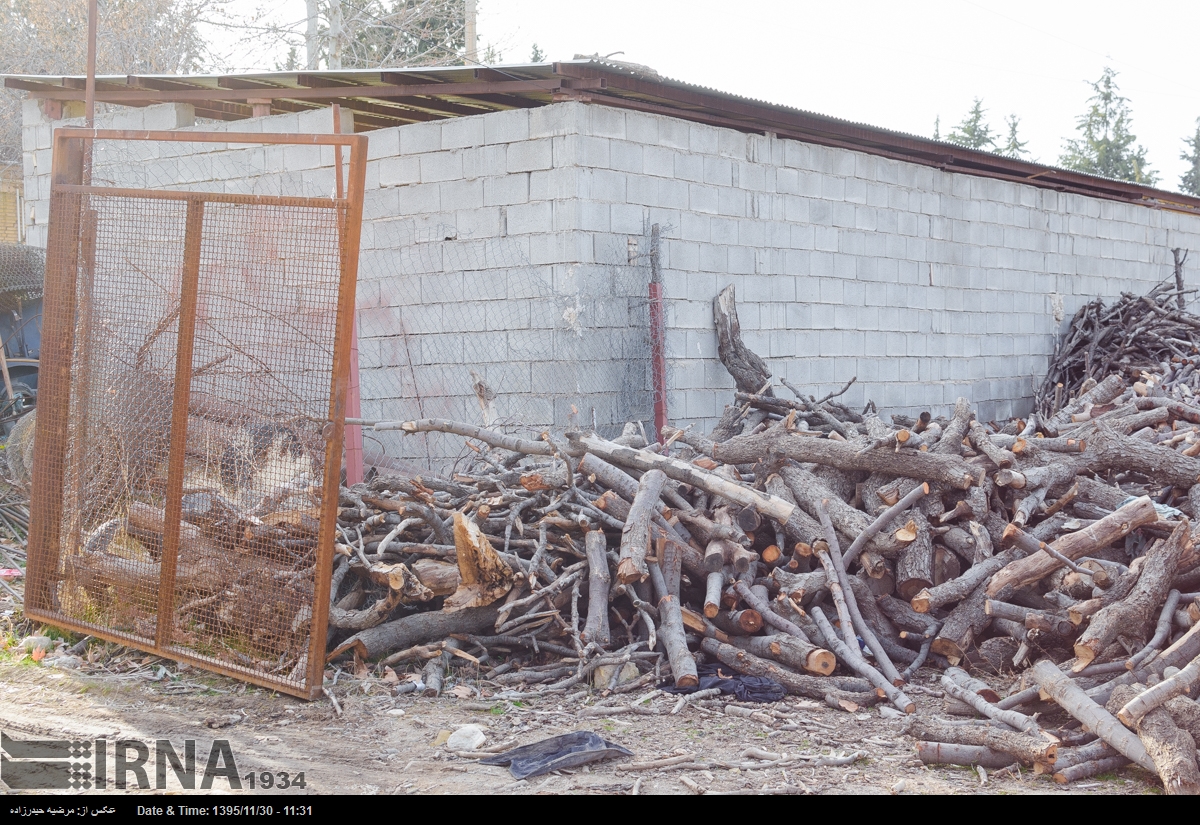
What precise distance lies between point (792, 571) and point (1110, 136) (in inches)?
2265

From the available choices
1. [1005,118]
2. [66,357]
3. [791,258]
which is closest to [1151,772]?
[66,357]

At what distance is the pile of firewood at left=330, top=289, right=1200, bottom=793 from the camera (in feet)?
18.2

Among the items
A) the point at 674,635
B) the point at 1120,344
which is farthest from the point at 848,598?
the point at 1120,344

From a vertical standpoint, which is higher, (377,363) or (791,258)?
(791,258)

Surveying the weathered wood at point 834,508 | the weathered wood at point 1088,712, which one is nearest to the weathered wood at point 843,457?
the weathered wood at point 834,508

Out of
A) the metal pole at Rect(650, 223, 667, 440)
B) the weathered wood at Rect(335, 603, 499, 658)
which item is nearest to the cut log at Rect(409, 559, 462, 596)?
the weathered wood at Rect(335, 603, 499, 658)

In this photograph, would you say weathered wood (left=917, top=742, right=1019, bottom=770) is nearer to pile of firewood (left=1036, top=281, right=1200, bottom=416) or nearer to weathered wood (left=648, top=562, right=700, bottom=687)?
weathered wood (left=648, top=562, right=700, bottom=687)

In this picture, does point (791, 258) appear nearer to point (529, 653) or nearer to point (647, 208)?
point (647, 208)

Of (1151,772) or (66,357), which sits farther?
(66,357)

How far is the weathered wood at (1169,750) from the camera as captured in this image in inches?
157

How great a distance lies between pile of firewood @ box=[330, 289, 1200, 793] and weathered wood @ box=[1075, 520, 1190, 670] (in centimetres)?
1

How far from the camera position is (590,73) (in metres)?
8.76

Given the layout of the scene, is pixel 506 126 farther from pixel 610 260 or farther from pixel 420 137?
pixel 610 260
